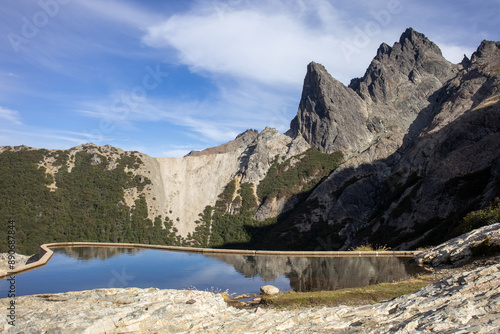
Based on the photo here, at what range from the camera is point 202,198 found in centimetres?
12062

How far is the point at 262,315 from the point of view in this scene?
12.4 metres

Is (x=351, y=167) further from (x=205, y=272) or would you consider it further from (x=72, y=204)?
(x=205, y=272)

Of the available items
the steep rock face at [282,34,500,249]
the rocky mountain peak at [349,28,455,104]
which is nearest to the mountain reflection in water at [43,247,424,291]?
the steep rock face at [282,34,500,249]

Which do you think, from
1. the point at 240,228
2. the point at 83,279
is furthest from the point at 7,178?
the point at 83,279

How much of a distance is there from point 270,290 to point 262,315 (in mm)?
4005

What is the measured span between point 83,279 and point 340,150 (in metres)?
127

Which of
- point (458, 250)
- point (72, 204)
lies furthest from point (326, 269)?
point (72, 204)

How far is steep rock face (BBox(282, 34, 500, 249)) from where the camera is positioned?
6044 cm

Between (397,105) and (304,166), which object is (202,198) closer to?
(304,166)

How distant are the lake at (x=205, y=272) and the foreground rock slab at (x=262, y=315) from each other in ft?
13.2

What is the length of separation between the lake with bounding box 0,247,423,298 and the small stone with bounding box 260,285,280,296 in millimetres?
665

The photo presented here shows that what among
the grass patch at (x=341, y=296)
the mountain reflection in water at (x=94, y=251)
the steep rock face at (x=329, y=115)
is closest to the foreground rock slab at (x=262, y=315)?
the grass patch at (x=341, y=296)

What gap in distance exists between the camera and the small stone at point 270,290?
1622cm

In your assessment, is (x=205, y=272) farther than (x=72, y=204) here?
No
